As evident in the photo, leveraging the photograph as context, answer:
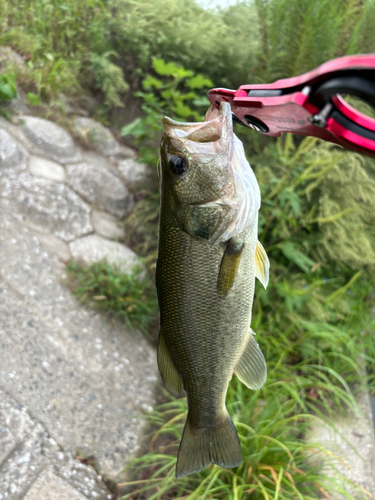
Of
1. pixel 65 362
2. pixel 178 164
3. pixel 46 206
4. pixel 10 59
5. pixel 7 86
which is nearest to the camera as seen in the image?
pixel 178 164

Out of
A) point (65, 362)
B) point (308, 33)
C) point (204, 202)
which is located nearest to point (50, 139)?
point (65, 362)

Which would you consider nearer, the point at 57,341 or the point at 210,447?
the point at 210,447

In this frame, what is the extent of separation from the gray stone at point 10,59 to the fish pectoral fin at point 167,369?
4057mm

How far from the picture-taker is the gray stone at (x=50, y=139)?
3.59 meters

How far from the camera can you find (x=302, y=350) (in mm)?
2480

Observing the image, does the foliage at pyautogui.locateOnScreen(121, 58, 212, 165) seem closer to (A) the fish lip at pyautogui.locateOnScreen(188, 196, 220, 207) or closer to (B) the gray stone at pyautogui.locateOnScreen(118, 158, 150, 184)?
(B) the gray stone at pyautogui.locateOnScreen(118, 158, 150, 184)

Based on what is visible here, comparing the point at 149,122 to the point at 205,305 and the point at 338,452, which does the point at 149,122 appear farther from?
the point at 338,452

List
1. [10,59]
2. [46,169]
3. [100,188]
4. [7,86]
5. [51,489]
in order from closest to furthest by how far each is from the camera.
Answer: [51,489] → [46,169] → [7,86] → [100,188] → [10,59]

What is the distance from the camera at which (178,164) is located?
0.98 m

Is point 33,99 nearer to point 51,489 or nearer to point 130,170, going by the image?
point 130,170

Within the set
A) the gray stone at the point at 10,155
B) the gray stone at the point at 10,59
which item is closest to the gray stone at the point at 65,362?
the gray stone at the point at 10,155

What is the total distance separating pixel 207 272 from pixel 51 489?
64.7 inches

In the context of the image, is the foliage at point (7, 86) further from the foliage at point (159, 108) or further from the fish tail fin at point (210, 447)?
the fish tail fin at point (210, 447)

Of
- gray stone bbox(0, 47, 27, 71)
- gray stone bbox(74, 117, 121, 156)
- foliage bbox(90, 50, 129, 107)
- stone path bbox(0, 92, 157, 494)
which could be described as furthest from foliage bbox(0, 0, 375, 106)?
stone path bbox(0, 92, 157, 494)
